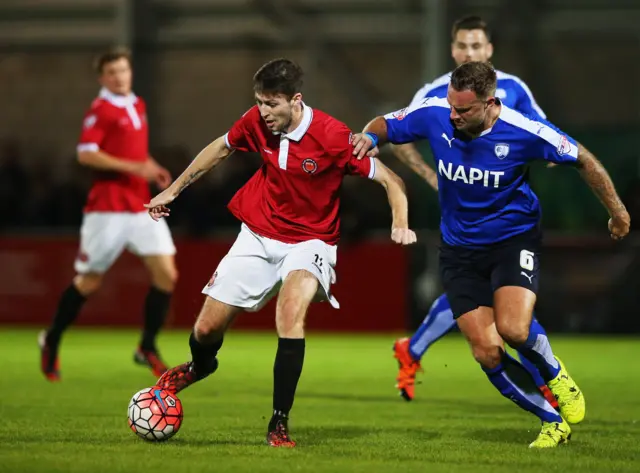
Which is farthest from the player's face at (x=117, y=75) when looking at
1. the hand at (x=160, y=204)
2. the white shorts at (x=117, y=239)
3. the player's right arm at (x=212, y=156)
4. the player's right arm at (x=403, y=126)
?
the player's right arm at (x=403, y=126)

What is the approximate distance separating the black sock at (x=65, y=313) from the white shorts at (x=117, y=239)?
0.18 metres

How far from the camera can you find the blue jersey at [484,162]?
6.08m

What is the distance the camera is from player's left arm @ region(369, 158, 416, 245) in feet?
19.0

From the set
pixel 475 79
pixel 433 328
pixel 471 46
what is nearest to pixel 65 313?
pixel 433 328

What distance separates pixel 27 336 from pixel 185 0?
6.16 meters

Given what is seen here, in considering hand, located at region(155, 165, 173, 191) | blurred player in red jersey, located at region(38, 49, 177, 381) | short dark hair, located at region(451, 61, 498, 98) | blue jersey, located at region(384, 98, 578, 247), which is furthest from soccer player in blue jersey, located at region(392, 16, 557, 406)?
blurred player in red jersey, located at region(38, 49, 177, 381)

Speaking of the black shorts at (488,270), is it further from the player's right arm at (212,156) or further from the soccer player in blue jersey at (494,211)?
the player's right arm at (212,156)

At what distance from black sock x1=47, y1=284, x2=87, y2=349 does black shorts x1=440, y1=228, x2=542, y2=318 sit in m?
3.67

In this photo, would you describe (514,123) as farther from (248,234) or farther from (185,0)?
(185,0)

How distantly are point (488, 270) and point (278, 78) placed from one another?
1406 mm

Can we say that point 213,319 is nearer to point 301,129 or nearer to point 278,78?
point 301,129

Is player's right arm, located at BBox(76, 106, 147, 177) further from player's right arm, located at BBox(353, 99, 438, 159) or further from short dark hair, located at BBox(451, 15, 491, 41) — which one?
player's right arm, located at BBox(353, 99, 438, 159)

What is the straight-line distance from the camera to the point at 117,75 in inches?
370

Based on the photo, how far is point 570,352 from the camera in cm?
1176
